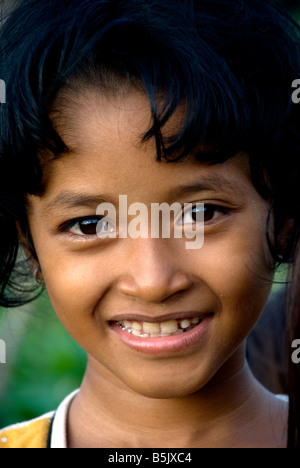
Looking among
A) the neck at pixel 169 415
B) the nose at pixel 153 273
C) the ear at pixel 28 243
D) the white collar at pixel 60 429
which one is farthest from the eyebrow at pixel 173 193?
the white collar at pixel 60 429

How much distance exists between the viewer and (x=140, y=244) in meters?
1.60

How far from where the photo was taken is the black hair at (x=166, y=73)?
1589 millimetres

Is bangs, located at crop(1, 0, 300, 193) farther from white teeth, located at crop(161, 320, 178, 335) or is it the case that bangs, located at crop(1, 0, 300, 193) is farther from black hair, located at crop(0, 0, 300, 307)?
white teeth, located at crop(161, 320, 178, 335)

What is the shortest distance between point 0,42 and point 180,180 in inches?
24.8

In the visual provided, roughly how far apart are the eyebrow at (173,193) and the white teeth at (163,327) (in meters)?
0.32

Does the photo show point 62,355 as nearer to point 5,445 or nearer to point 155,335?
point 5,445

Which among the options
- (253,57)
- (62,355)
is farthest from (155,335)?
(62,355)

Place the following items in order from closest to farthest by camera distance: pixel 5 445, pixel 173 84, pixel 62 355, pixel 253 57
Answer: pixel 173 84
pixel 253 57
pixel 5 445
pixel 62 355

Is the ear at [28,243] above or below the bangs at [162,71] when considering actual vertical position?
below

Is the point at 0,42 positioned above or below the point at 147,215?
above

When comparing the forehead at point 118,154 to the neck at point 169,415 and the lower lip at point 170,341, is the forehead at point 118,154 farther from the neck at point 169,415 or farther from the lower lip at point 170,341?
the neck at point 169,415

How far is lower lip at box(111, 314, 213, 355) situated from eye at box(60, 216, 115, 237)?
26 cm

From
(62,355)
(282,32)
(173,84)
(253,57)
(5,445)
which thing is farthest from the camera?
(62,355)
